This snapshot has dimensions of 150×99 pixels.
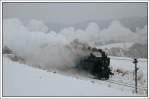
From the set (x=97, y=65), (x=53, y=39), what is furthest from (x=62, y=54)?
(x=97, y=65)

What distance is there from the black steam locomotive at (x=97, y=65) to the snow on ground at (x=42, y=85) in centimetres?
19

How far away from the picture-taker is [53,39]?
3070 mm

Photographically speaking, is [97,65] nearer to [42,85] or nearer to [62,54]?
[62,54]

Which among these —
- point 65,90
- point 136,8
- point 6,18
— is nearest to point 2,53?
point 6,18

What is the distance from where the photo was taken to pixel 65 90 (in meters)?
2.72

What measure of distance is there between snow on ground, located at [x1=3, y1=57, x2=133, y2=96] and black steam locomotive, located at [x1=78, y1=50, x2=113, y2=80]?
192 mm

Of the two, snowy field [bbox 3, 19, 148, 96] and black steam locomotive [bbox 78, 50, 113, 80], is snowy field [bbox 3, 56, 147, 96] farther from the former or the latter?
black steam locomotive [bbox 78, 50, 113, 80]

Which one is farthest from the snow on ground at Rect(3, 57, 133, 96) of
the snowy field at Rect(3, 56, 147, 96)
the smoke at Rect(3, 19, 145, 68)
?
the smoke at Rect(3, 19, 145, 68)

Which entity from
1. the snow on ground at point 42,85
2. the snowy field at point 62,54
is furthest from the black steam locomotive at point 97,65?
the snow on ground at point 42,85

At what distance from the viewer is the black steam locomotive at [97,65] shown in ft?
10.00

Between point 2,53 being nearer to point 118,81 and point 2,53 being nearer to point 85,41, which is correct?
point 85,41

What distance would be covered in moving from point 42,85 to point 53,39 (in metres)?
0.63

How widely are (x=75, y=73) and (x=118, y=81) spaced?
1.74 feet

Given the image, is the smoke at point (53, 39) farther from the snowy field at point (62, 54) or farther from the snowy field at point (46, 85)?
the snowy field at point (46, 85)
